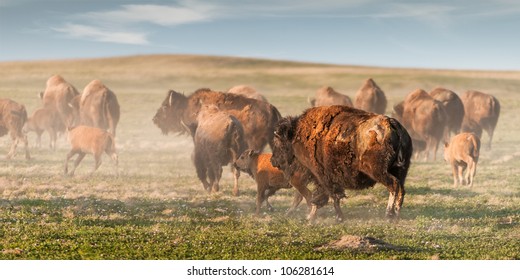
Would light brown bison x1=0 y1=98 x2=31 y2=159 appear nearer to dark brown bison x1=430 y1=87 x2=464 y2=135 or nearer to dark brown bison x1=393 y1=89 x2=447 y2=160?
dark brown bison x1=393 y1=89 x2=447 y2=160

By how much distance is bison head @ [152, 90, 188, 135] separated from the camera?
23875mm

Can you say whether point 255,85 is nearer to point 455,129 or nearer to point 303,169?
point 455,129

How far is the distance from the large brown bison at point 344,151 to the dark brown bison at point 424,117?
1604 cm

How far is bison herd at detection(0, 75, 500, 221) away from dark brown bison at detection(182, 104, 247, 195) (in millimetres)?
23

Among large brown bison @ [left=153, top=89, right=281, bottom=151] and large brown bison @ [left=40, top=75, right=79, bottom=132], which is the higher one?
large brown bison @ [left=153, top=89, right=281, bottom=151]

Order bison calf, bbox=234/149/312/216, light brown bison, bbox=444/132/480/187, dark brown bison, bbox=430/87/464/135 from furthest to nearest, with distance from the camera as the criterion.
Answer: dark brown bison, bbox=430/87/464/135 → light brown bison, bbox=444/132/480/187 → bison calf, bbox=234/149/312/216

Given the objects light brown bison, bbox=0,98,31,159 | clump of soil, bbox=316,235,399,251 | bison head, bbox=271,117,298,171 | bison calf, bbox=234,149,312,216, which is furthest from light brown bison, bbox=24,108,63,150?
clump of soil, bbox=316,235,399,251

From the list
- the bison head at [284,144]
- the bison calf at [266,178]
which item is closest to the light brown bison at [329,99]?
the bison calf at [266,178]

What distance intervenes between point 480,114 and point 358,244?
83.9ft

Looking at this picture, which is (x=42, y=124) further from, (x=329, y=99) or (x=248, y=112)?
(x=248, y=112)

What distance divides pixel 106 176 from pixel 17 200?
5356mm

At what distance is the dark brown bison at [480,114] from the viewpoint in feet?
117

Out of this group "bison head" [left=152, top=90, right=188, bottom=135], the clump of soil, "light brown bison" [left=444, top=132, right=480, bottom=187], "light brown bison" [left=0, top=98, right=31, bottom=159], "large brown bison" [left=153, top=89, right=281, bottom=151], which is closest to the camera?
the clump of soil
